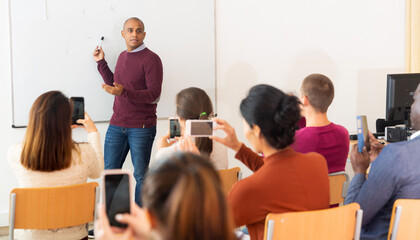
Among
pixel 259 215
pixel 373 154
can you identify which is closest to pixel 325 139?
pixel 373 154

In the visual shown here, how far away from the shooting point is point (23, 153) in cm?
203

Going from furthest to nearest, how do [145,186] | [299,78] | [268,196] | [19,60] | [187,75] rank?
[299,78]
[187,75]
[19,60]
[268,196]
[145,186]

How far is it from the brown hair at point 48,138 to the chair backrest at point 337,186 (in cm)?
133

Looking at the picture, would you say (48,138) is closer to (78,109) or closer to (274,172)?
(78,109)

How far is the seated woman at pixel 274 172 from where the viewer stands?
1534mm

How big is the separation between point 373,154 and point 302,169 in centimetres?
88

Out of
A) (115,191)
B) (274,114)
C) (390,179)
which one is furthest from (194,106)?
(390,179)

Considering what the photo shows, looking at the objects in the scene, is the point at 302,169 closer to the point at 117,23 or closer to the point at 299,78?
the point at 117,23

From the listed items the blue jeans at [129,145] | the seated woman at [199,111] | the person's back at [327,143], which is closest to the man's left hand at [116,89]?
the blue jeans at [129,145]

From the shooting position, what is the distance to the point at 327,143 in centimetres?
247

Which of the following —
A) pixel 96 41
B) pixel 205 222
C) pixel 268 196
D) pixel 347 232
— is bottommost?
pixel 347 232

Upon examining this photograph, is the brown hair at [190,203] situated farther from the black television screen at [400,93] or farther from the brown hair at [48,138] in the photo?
the black television screen at [400,93]

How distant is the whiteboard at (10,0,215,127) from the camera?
3459 mm

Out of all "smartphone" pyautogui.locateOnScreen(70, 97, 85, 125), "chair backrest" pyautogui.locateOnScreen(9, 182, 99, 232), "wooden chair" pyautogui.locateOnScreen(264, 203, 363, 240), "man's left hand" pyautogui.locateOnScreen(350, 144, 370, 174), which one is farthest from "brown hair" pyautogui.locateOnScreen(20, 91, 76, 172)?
"man's left hand" pyautogui.locateOnScreen(350, 144, 370, 174)
